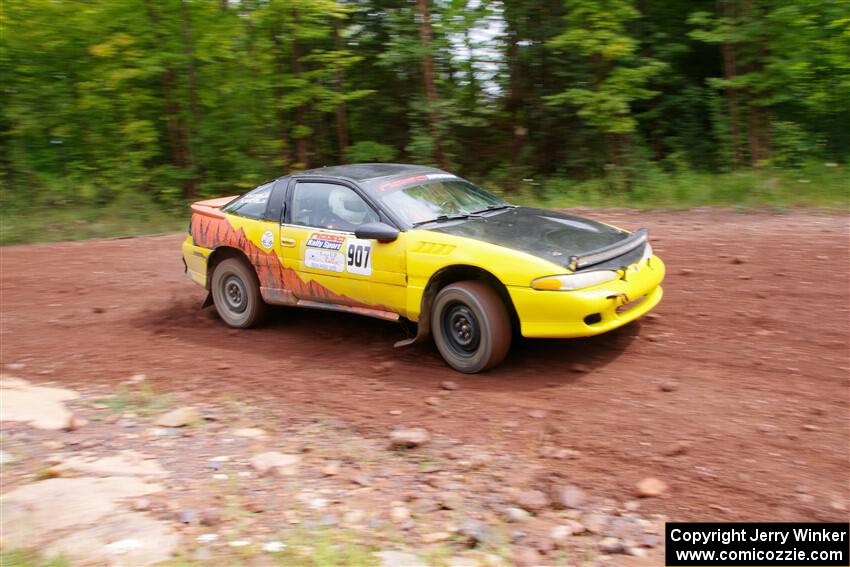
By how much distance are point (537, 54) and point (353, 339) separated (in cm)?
1009

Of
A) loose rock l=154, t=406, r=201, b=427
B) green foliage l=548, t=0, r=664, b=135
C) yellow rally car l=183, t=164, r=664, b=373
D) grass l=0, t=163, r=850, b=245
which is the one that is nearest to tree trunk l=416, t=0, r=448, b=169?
grass l=0, t=163, r=850, b=245

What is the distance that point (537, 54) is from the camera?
1525 centimetres

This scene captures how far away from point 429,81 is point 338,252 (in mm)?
9398

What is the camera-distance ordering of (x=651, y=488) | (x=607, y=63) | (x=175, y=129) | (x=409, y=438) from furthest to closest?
(x=175, y=129)
(x=607, y=63)
(x=409, y=438)
(x=651, y=488)

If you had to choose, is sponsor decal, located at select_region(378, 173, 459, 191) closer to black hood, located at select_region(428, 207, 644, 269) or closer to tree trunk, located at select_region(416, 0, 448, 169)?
black hood, located at select_region(428, 207, 644, 269)

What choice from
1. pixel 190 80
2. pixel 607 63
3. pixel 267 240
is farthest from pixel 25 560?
pixel 190 80

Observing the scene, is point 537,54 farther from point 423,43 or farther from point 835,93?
point 835,93

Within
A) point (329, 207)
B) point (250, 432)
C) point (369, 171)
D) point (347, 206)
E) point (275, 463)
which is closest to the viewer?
point (275, 463)

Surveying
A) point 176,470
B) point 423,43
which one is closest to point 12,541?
point 176,470

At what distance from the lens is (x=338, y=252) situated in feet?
21.3

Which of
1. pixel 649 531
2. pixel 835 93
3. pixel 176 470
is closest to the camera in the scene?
pixel 649 531

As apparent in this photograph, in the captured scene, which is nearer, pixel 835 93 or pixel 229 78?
pixel 835 93

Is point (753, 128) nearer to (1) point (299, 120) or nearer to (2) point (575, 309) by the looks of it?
(1) point (299, 120)

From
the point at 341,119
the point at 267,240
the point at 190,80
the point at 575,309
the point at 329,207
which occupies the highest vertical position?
the point at 190,80
